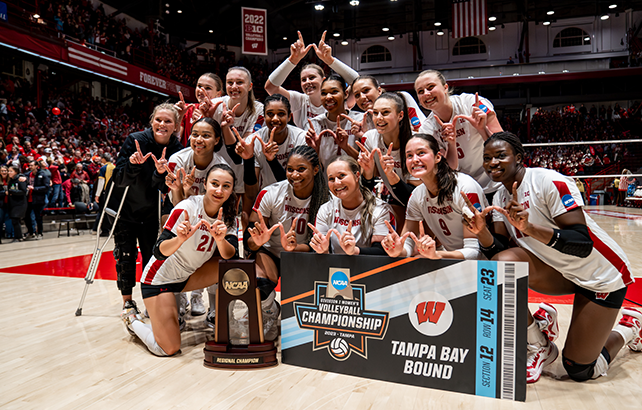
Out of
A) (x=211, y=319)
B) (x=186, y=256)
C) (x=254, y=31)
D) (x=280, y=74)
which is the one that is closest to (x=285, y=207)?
(x=186, y=256)

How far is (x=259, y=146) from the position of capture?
11.6 feet

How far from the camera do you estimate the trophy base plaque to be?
8.03 ft

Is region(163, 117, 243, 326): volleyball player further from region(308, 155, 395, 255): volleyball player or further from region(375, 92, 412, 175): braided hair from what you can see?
region(375, 92, 412, 175): braided hair

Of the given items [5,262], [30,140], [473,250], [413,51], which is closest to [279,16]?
[413,51]

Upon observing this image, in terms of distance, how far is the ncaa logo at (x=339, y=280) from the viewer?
2.34m

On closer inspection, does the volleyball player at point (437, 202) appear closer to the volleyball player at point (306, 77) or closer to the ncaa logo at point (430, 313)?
the ncaa logo at point (430, 313)

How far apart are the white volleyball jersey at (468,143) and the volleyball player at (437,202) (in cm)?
39

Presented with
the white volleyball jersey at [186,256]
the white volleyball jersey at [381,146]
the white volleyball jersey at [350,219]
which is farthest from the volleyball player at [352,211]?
the white volleyball jersey at [186,256]

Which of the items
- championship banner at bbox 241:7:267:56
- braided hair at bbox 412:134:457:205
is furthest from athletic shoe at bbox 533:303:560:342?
championship banner at bbox 241:7:267:56

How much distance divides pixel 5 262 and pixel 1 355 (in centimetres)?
455

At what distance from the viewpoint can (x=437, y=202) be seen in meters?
2.57

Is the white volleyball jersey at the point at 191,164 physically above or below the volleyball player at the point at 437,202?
above

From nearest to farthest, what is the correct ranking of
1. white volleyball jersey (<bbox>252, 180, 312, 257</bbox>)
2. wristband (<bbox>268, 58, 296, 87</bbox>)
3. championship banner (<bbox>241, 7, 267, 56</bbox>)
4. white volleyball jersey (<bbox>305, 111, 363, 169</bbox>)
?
1. white volleyball jersey (<bbox>252, 180, 312, 257</bbox>)
2. white volleyball jersey (<bbox>305, 111, 363, 169</bbox>)
3. wristband (<bbox>268, 58, 296, 87</bbox>)
4. championship banner (<bbox>241, 7, 267, 56</bbox>)

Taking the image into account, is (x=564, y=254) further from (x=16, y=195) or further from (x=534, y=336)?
(x=16, y=195)
